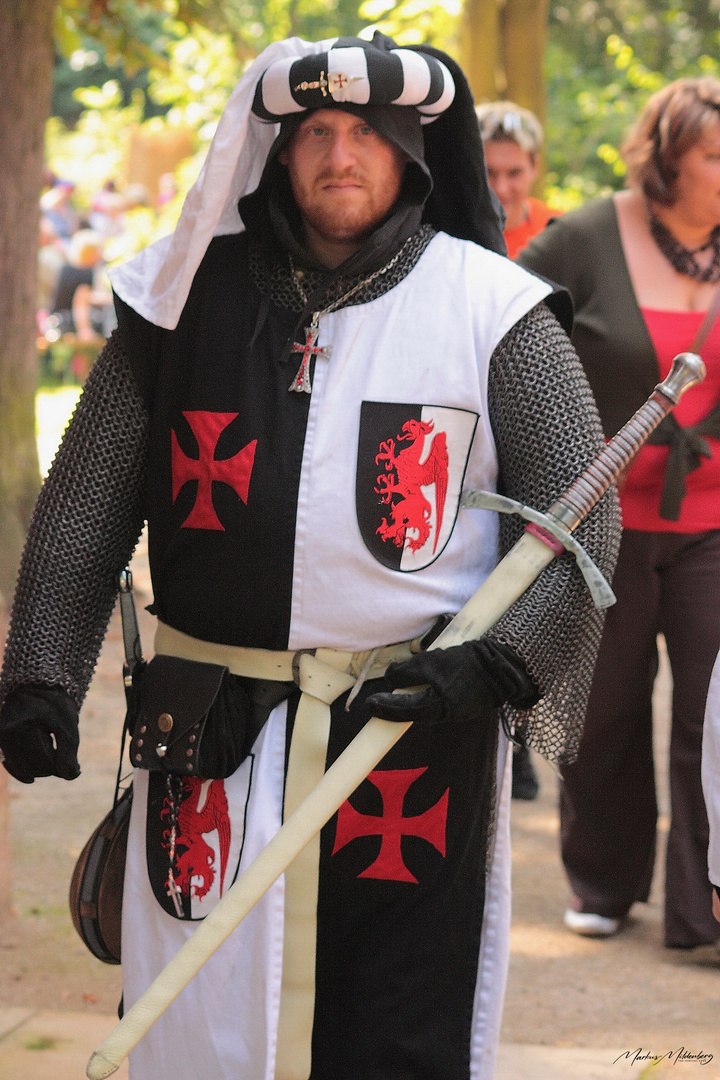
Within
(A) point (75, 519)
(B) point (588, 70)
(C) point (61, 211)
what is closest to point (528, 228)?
(A) point (75, 519)

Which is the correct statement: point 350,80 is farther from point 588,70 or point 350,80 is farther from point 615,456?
point 588,70

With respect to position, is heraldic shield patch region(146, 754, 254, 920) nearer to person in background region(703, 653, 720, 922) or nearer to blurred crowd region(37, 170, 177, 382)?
person in background region(703, 653, 720, 922)

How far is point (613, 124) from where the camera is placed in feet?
57.9

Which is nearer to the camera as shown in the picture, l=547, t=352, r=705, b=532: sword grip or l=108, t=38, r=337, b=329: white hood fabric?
l=547, t=352, r=705, b=532: sword grip

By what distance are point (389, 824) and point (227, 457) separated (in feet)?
2.35

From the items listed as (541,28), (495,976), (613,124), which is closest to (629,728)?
(495,976)

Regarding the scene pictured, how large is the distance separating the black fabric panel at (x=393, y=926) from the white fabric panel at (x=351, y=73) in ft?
3.41

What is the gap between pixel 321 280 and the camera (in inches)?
104

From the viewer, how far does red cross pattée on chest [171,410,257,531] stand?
254 centimetres

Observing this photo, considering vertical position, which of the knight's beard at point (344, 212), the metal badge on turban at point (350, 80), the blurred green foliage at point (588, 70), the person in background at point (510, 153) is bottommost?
the knight's beard at point (344, 212)

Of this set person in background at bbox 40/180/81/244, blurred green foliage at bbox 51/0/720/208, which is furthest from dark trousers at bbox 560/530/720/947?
person in background at bbox 40/180/81/244

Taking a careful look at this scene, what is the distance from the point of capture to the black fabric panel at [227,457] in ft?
8.31

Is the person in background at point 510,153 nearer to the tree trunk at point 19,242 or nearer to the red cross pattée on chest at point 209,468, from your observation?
the tree trunk at point 19,242

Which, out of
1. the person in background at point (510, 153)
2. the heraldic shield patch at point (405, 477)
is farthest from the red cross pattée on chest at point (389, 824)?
the person in background at point (510, 153)
